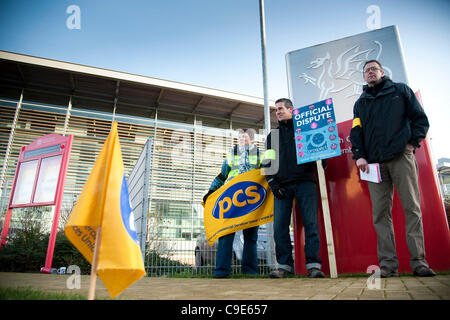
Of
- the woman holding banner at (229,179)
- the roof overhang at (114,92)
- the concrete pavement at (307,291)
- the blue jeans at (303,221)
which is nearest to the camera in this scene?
the concrete pavement at (307,291)

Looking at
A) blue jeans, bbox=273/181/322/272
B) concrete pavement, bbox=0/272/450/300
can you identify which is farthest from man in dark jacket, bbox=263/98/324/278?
concrete pavement, bbox=0/272/450/300

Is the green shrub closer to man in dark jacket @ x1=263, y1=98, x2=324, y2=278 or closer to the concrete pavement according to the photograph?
the concrete pavement

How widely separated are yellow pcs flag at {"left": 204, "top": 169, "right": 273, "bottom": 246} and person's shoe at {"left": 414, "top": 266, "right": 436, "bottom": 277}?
70.6 inches

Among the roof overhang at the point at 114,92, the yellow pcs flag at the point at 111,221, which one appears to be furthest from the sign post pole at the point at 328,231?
the roof overhang at the point at 114,92

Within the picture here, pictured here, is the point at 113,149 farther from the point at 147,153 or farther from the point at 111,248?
the point at 147,153

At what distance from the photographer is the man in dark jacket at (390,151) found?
277 cm

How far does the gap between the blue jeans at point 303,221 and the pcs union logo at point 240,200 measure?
498mm

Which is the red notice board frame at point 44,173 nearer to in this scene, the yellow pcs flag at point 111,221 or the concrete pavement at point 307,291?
the concrete pavement at point 307,291

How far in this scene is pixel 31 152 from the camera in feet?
18.8

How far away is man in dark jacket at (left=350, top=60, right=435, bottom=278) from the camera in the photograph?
2.77 meters

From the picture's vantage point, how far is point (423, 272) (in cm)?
258

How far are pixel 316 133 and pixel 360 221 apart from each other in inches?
46.9
